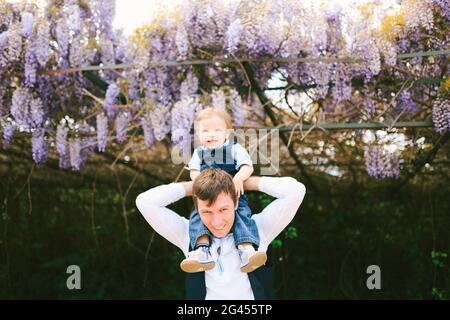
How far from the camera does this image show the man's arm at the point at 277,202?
1821mm

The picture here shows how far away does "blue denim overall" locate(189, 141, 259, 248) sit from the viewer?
71.9 inches

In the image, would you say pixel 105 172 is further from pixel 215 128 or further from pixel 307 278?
pixel 215 128

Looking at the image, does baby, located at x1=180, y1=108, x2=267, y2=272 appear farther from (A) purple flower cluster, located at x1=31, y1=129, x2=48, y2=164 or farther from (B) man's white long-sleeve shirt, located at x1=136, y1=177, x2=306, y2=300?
(A) purple flower cluster, located at x1=31, y1=129, x2=48, y2=164

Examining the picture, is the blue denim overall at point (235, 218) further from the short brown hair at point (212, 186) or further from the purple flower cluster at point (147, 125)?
the purple flower cluster at point (147, 125)

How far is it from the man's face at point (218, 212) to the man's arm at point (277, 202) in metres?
0.13

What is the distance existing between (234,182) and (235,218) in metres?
0.11

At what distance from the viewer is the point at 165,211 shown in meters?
1.86

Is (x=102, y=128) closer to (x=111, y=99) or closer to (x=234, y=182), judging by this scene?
(x=111, y=99)

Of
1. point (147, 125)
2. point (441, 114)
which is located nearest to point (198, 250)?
point (147, 125)

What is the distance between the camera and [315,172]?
540cm

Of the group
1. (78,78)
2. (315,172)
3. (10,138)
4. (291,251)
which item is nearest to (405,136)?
(315,172)

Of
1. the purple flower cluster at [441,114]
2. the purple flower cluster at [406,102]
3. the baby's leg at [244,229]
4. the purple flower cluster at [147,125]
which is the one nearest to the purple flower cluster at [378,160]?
the purple flower cluster at [406,102]

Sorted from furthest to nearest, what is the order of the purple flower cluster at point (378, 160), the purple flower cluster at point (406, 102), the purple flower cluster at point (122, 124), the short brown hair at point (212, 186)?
the purple flower cluster at point (378, 160) → the purple flower cluster at point (122, 124) → the purple flower cluster at point (406, 102) → the short brown hair at point (212, 186)

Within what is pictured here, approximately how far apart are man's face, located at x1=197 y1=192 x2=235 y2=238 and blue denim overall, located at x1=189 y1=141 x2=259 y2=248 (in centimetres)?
4
